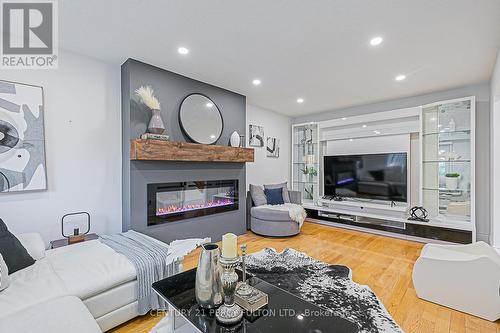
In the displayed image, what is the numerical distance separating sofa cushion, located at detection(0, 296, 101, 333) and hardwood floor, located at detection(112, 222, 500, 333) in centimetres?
61

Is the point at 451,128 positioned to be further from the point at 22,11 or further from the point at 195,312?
the point at 22,11

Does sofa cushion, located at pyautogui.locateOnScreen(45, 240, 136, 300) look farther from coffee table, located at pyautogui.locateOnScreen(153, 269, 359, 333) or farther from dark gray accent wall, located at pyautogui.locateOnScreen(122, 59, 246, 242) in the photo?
dark gray accent wall, located at pyautogui.locateOnScreen(122, 59, 246, 242)

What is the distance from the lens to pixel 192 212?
11.3 feet

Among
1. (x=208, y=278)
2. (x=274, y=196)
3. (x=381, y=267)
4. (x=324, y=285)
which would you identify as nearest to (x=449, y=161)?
(x=381, y=267)

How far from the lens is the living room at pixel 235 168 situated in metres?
1.67

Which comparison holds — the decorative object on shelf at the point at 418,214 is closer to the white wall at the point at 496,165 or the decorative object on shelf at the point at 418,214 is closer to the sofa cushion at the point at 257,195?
the white wall at the point at 496,165

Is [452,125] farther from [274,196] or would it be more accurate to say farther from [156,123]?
[156,123]

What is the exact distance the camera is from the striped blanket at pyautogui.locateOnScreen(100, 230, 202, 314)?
73.4 inches

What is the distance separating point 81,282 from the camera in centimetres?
158

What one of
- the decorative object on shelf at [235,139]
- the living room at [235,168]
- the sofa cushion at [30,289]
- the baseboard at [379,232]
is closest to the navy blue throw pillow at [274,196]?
the living room at [235,168]

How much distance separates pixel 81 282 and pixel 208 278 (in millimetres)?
1000

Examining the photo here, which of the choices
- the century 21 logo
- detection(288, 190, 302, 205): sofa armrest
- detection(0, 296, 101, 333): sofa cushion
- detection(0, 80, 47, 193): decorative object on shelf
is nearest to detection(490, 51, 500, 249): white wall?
detection(288, 190, 302, 205): sofa armrest

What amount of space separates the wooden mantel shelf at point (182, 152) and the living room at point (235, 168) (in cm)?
2

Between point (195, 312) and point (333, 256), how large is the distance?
242 cm
